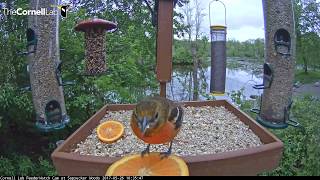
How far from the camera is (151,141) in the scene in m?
2.12

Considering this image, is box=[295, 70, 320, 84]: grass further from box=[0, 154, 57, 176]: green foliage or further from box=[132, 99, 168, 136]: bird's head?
box=[132, 99, 168, 136]: bird's head

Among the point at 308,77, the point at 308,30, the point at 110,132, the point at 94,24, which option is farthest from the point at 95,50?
the point at 308,77

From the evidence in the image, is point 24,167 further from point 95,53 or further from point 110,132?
point 110,132

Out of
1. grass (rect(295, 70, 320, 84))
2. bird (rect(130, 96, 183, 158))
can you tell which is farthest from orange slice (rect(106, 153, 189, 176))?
grass (rect(295, 70, 320, 84))

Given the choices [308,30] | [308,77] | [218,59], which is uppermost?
[308,30]

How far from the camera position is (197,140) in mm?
2988

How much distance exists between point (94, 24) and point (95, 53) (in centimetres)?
36

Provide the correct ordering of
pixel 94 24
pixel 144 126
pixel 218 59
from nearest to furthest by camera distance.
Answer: pixel 144 126
pixel 94 24
pixel 218 59

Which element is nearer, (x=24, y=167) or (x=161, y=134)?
(x=161, y=134)

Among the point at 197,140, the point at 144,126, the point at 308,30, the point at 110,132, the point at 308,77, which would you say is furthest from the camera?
the point at 308,77

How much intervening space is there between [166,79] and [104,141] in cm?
67

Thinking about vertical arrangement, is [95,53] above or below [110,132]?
above

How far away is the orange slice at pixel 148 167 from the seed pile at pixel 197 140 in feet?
1.69

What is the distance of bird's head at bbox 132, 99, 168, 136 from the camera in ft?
6.68
